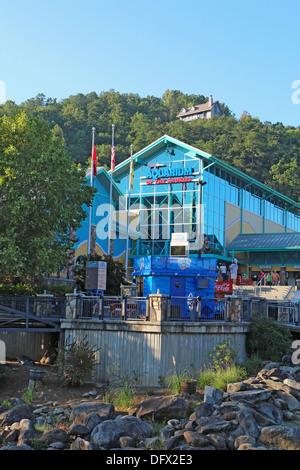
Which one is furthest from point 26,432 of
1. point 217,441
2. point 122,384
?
point 122,384

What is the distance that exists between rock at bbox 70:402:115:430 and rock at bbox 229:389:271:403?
11.7 ft

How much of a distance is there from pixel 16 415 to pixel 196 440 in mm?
5565

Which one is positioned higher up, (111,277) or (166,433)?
(111,277)

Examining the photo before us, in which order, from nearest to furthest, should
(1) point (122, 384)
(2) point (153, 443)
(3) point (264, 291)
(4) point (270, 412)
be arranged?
(2) point (153, 443)
(4) point (270, 412)
(1) point (122, 384)
(3) point (264, 291)

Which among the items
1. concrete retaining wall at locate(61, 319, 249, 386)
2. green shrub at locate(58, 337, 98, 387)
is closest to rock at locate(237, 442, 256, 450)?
concrete retaining wall at locate(61, 319, 249, 386)

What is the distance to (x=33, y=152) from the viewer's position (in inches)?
989

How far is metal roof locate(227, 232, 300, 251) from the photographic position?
49.6 m

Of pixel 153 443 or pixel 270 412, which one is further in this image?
pixel 270 412

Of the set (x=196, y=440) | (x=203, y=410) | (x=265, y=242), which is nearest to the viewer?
(x=196, y=440)

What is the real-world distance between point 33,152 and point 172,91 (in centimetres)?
14486

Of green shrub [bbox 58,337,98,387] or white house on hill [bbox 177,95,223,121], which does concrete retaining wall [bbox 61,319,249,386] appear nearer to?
green shrub [bbox 58,337,98,387]

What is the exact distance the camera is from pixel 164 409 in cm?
1529

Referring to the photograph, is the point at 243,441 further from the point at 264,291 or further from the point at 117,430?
the point at 264,291

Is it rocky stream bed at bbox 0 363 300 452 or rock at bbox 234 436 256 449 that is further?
rocky stream bed at bbox 0 363 300 452
